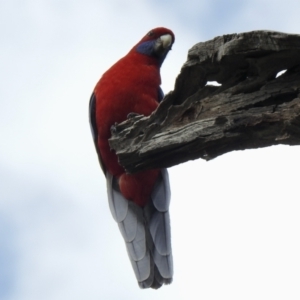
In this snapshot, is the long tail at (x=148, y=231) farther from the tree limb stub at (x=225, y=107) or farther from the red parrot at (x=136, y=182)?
the tree limb stub at (x=225, y=107)

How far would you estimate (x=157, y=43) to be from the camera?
247 inches

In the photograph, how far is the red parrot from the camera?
5.10m

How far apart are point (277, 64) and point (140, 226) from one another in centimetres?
259

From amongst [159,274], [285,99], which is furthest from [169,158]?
[159,274]

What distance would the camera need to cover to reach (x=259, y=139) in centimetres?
319

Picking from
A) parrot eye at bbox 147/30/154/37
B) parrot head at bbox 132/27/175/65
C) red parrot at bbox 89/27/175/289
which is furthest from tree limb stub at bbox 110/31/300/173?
parrot eye at bbox 147/30/154/37

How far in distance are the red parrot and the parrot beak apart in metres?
0.32

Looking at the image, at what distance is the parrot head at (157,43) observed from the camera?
6125mm

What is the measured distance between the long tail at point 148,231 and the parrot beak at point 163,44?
1.41 m

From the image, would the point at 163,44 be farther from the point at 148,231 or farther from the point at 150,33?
the point at 148,231

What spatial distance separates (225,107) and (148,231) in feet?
7.68

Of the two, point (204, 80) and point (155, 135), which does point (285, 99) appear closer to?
point (204, 80)

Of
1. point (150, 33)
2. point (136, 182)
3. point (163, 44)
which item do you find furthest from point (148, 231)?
point (150, 33)

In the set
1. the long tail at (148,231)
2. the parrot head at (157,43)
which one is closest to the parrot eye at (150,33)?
the parrot head at (157,43)
